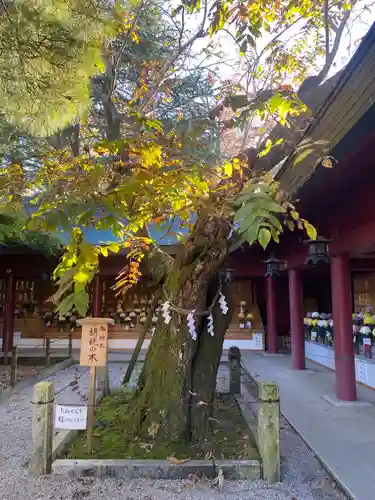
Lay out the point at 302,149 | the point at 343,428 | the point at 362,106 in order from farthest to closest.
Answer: the point at 343,428, the point at 302,149, the point at 362,106

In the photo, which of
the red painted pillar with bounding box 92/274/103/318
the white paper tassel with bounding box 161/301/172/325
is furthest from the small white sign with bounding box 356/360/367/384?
the red painted pillar with bounding box 92/274/103/318

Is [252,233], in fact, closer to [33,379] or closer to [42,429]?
[42,429]

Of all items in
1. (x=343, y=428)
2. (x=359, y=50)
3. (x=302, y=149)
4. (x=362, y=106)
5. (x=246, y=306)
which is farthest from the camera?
(x=246, y=306)

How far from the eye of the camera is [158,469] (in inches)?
152

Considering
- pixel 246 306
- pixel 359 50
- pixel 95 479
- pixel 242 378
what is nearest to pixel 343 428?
pixel 242 378

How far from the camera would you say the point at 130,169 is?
4375 millimetres

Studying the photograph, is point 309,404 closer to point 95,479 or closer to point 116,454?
point 116,454

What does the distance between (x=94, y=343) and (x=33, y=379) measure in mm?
4859

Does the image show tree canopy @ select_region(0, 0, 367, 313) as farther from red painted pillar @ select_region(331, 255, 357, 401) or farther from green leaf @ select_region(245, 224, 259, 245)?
red painted pillar @ select_region(331, 255, 357, 401)

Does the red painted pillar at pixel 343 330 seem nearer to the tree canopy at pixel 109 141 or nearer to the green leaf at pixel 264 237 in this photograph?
the tree canopy at pixel 109 141

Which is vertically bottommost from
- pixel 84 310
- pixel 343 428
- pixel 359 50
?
pixel 343 428

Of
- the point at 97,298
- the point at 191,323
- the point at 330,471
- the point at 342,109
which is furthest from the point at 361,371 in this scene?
the point at 97,298

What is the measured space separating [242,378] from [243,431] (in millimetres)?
2101

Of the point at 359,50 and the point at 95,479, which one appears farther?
→ the point at 95,479
